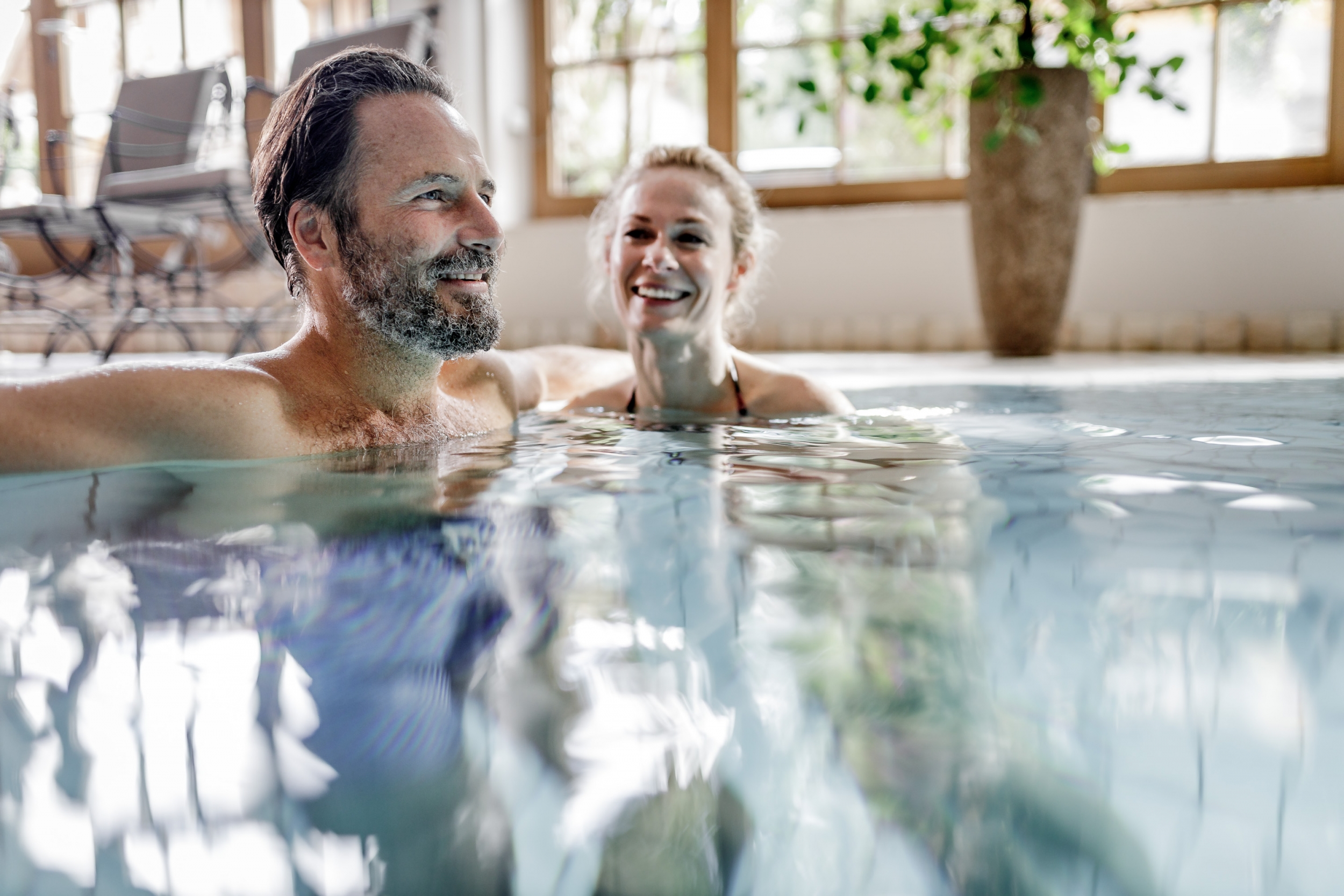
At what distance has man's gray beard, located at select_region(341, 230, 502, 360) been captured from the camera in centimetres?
167

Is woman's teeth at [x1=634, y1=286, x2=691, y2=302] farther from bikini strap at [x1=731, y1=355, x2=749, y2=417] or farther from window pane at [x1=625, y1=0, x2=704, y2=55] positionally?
window pane at [x1=625, y1=0, x2=704, y2=55]

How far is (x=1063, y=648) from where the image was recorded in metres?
0.72

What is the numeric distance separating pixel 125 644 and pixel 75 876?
0.82 feet

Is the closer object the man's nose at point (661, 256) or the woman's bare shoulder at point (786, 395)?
the man's nose at point (661, 256)

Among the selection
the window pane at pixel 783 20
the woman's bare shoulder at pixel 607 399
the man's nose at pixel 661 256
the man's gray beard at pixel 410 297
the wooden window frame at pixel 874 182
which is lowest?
the woman's bare shoulder at pixel 607 399

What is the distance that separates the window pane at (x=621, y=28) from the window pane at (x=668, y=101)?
0.08 metres

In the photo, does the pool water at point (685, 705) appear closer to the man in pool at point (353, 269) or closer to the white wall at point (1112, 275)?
the man in pool at point (353, 269)

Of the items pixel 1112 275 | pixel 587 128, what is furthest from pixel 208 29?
pixel 1112 275

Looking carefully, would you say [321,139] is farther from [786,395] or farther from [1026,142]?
[1026,142]

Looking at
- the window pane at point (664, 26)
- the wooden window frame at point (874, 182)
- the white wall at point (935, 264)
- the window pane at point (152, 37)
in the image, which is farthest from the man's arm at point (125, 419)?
the window pane at point (152, 37)

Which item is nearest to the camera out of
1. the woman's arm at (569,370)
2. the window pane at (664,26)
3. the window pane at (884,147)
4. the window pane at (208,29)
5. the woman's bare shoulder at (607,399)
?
the woman's bare shoulder at (607,399)

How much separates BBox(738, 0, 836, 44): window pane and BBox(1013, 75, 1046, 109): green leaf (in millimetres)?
1609

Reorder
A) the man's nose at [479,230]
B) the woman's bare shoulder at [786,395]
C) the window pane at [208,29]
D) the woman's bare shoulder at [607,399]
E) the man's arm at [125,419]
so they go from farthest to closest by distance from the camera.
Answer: the window pane at [208,29], the woman's bare shoulder at [607,399], the woman's bare shoulder at [786,395], the man's nose at [479,230], the man's arm at [125,419]

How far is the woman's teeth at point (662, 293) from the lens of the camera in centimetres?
212
